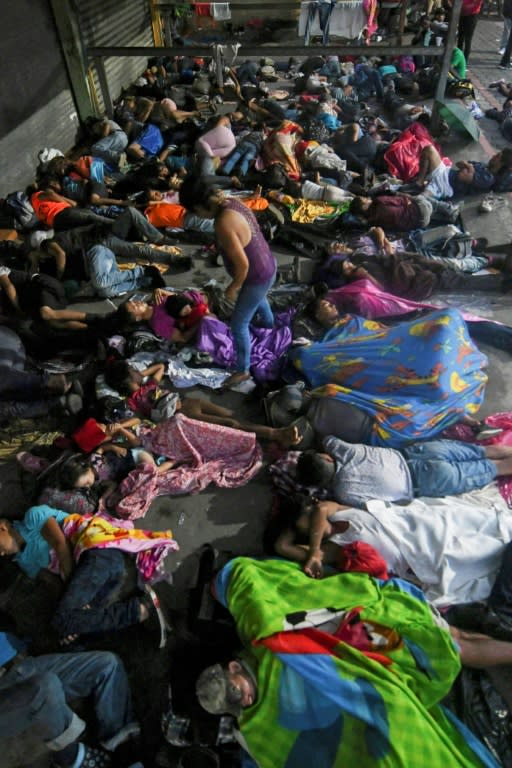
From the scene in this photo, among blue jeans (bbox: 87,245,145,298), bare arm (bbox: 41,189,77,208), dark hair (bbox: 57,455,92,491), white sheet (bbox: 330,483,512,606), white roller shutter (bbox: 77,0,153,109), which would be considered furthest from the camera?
white roller shutter (bbox: 77,0,153,109)

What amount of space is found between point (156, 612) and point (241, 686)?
788mm

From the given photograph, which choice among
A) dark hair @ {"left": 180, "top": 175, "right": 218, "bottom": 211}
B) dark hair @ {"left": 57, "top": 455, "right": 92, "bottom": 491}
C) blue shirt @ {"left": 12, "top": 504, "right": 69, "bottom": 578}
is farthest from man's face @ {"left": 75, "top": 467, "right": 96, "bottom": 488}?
dark hair @ {"left": 180, "top": 175, "right": 218, "bottom": 211}

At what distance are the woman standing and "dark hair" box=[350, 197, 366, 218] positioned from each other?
98.1 inches

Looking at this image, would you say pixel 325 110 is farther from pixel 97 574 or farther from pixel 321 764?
pixel 321 764

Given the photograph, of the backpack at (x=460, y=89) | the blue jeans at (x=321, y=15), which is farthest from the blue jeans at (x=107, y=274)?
the blue jeans at (x=321, y=15)

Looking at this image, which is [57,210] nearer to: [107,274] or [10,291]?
[107,274]

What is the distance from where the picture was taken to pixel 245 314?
3.94m

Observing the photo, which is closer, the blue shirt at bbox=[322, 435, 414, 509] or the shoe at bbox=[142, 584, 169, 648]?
the shoe at bbox=[142, 584, 169, 648]

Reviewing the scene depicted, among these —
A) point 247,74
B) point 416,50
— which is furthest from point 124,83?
point 416,50

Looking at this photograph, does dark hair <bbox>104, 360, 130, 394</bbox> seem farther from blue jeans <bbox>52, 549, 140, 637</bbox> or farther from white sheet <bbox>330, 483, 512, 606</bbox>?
white sheet <bbox>330, 483, 512, 606</bbox>

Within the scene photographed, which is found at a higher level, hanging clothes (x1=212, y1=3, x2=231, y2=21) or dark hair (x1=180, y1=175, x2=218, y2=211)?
hanging clothes (x1=212, y1=3, x2=231, y2=21)

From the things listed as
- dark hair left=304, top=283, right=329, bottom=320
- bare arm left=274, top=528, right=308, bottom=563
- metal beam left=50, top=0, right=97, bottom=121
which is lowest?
dark hair left=304, top=283, right=329, bottom=320

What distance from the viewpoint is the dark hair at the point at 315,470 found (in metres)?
3.20

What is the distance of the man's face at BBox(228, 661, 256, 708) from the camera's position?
221 centimetres
